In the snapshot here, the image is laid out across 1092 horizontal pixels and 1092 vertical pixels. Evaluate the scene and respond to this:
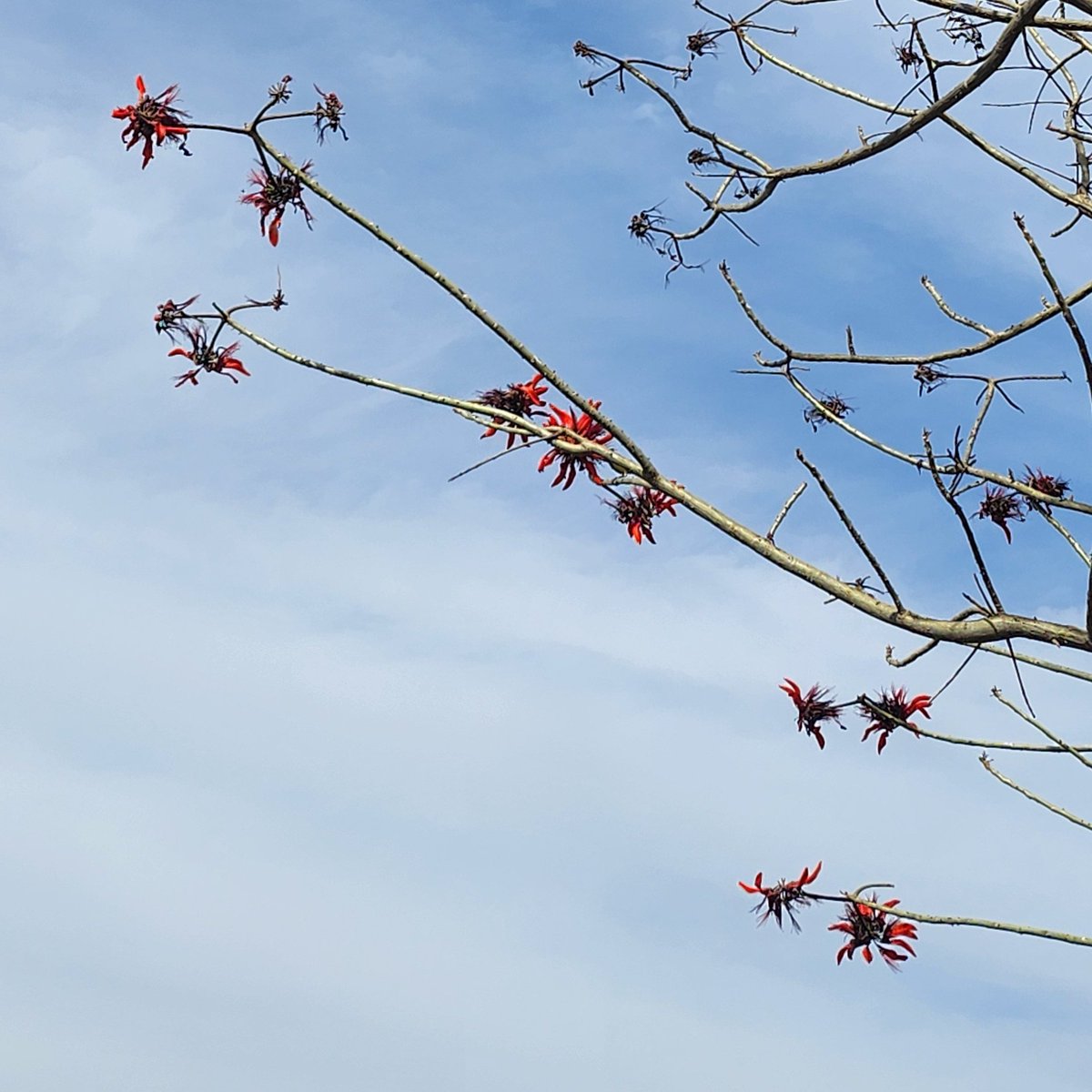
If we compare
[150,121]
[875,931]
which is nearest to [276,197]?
[150,121]

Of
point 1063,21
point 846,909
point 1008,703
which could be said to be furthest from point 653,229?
point 846,909

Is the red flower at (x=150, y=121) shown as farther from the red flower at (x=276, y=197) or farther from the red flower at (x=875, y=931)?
the red flower at (x=875, y=931)

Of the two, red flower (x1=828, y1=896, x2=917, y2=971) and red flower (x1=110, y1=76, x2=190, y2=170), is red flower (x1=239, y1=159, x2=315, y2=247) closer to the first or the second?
red flower (x1=110, y1=76, x2=190, y2=170)

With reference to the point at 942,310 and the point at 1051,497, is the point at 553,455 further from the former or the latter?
the point at 942,310

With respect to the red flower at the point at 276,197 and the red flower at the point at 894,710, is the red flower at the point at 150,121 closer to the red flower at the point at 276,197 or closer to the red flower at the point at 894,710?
the red flower at the point at 276,197

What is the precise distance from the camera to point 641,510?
365 cm

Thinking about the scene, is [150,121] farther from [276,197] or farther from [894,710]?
[894,710]

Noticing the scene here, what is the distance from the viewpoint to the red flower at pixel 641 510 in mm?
3621

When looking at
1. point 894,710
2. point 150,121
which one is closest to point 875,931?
point 894,710

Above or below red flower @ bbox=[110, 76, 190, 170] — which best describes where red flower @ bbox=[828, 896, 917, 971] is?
below

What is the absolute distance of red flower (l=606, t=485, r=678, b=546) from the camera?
3621 millimetres

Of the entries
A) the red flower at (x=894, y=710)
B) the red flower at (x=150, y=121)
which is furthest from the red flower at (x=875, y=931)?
the red flower at (x=150, y=121)

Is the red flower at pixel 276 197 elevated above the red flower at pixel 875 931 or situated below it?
above

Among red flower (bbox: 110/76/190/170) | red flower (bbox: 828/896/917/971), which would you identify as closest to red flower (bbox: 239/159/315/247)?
red flower (bbox: 110/76/190/170)
